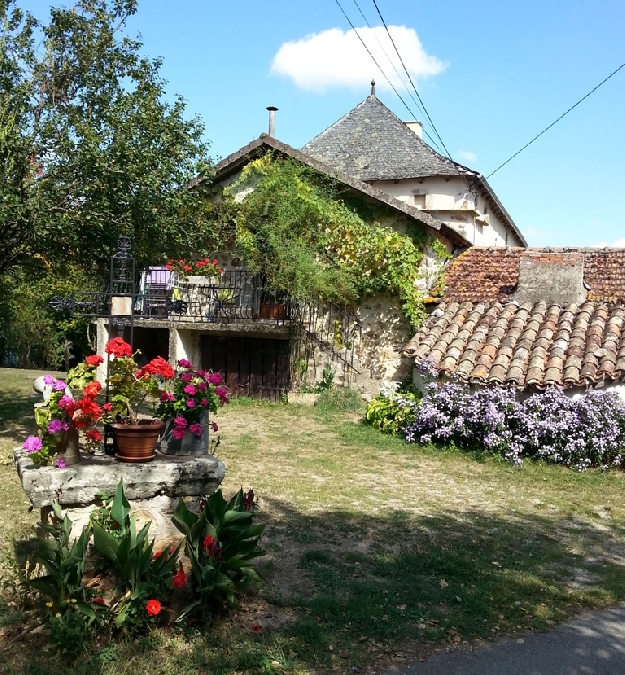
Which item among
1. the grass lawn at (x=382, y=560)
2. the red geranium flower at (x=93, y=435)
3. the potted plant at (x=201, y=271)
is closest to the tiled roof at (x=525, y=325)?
the grass lawn at (x=382, y=560)

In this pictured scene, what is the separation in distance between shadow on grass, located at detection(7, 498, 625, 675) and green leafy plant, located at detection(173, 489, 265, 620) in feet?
0.58

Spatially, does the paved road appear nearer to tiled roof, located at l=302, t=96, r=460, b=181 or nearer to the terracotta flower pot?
the terracotta flower pot

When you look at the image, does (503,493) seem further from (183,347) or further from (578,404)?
(183,347)

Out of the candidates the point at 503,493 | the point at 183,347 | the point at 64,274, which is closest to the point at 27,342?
the point at 183,347

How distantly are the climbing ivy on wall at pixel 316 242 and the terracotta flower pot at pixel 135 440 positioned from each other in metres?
9.23

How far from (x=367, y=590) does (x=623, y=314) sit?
8056 millimetres

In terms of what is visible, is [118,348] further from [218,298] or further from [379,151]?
[379,151]

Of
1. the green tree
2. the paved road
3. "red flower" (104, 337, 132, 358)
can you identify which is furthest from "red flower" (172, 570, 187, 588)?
the green tree

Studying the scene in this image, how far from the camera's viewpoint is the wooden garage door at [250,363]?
14391 mm

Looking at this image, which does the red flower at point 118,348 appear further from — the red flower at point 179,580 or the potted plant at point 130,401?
the red flower at point 179,580

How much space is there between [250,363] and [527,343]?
6430 mm

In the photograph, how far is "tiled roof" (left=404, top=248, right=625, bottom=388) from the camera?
9.71m

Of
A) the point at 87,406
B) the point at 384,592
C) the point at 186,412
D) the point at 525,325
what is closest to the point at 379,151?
the point at 525,325

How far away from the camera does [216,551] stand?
4062mm
